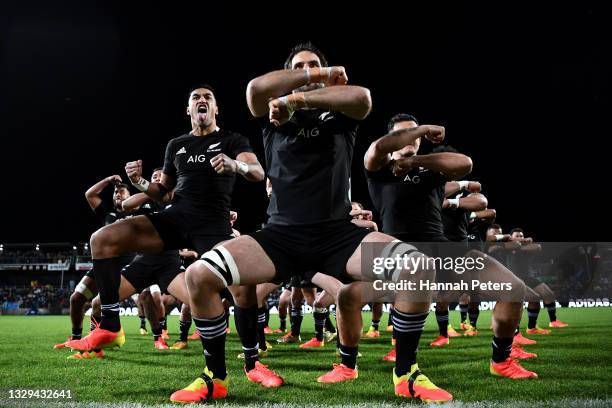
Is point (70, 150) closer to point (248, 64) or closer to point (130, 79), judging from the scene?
point (130, 79)

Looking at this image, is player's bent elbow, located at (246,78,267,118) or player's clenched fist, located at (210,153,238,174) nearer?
player's bent elbow, located at (246,78,267,118)

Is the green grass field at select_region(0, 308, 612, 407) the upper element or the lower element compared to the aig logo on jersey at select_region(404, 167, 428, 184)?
lower

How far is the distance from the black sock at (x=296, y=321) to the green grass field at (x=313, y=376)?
1.71 m

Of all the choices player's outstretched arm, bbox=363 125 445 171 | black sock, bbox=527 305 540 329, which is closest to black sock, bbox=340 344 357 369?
player's outstretched arm, bbox=363 125 445 171

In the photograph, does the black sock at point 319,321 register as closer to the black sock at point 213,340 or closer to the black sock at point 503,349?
the black sock at point 503,349

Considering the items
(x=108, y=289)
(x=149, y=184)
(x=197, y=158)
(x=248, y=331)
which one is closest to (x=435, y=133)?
(x=248, y=331)

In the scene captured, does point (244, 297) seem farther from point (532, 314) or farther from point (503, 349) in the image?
point (532, 314)

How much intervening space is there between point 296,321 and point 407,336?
21.0 ft

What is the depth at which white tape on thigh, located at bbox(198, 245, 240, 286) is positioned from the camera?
3.72 metres

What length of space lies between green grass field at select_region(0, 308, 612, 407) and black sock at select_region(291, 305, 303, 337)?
171 cm

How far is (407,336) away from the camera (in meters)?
3.90

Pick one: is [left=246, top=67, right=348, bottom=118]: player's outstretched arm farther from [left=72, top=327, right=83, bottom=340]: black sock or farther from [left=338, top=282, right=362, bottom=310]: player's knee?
[left=72, top=327, right=83, bottom=340]: black sock

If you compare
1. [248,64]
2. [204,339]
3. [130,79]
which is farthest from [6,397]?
[130,79]

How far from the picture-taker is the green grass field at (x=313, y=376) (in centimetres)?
390
